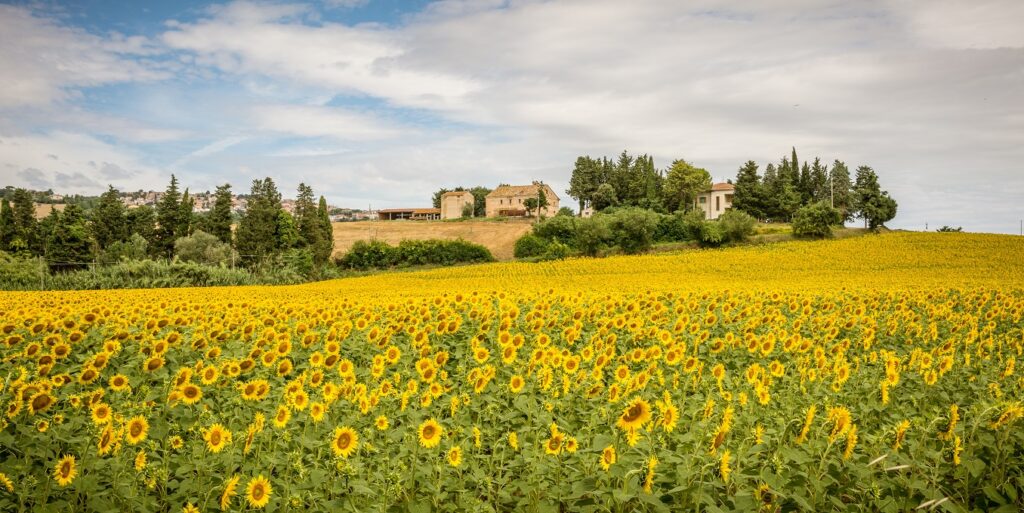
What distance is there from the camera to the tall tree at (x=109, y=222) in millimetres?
60231

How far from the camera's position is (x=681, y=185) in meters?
85.2

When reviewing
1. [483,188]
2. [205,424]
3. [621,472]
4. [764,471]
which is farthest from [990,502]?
[483,188]

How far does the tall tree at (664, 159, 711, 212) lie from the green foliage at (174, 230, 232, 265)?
193ft

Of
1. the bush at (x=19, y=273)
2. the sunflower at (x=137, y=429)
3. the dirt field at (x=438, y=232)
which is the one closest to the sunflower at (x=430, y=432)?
the sunflower at (x=137, y=429)

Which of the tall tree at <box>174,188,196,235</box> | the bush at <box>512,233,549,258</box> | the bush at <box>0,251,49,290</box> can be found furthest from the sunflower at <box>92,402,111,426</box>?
the tall tree at <box>174,188,196,235</box>

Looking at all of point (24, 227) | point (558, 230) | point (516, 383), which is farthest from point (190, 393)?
point (24, 227)

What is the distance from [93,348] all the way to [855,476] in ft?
23.7

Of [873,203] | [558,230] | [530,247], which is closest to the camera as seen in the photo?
[530,247]

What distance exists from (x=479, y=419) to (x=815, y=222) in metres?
58.4

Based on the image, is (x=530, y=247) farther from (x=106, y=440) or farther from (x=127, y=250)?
(x=106, y=440)

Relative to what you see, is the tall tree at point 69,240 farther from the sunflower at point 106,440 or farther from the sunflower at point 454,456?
the sunflower at point 454,456

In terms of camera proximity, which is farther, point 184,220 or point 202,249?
point 184,220

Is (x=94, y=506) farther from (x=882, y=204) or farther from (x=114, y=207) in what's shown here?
(x=882, y=204)

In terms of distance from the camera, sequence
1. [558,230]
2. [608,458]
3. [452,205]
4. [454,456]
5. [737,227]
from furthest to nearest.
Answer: [452,205], [558,230], [737,227], [454,456], [608,458]
